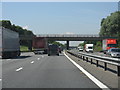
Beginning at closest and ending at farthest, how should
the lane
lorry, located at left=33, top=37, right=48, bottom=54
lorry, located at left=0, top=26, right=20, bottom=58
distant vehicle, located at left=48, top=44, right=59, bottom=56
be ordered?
1. the lane
2. lorry, located at left=0, top=26, right=20, bottom=58
3. distant vehicle, located at left=48, top=44, right=59, bottom=56
4. lorry, located at left=33, top=37, right=48, bottom=54

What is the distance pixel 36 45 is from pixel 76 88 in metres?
43.5

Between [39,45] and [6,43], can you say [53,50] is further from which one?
[6,43]

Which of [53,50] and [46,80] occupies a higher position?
[53,50]

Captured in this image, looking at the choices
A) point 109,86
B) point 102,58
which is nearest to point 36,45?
point 102,58

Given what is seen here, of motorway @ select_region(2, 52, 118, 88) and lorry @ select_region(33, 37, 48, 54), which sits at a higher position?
lorry @ select_region(33, 37, 48, 54)

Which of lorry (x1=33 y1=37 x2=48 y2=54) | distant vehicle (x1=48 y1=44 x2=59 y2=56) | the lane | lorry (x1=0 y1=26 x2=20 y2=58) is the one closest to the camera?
the lane

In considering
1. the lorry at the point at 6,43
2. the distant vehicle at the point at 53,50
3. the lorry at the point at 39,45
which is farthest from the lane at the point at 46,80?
the lorry at the point at 39,45

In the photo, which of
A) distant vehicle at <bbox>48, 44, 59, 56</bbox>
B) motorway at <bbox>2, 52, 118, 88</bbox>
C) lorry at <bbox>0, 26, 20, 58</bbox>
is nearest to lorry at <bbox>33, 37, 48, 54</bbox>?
Result: distant vehicle at <bbox>48, 44, 59, 56</bbox>

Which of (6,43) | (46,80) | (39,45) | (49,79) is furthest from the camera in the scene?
(39,45)

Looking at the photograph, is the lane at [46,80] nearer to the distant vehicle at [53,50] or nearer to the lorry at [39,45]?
the distant vehicle at [53,50]

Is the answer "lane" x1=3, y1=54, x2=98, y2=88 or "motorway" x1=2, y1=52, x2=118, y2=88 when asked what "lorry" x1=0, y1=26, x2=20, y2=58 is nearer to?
"motorway" x1=2, y1=52, x2=118, y2=88

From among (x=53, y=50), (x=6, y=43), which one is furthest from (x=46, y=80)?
(x=53, y=50)

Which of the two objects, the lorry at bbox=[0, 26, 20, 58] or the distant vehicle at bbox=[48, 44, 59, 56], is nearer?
the lorry at bbox=[0, 26, 20, 58]

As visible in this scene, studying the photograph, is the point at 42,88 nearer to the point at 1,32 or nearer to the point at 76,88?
the point at 76,88
